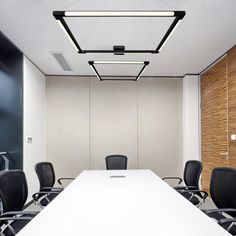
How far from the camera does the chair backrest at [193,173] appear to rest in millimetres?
4355

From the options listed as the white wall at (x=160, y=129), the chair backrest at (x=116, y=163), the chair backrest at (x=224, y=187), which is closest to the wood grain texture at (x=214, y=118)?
the white wall at (x=160, y=129)

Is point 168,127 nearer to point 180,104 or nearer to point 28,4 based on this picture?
point 180,104

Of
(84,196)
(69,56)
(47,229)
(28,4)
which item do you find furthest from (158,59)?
(47,229)

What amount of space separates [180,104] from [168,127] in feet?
2.31

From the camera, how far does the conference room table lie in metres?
1.92

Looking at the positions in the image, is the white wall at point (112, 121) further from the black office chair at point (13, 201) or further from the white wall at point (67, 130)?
the black office chair at point (13, 201)

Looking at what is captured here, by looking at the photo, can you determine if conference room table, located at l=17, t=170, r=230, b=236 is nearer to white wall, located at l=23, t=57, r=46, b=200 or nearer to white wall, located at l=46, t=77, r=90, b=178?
white wall, located at l=23, t=57, r=46, b=200

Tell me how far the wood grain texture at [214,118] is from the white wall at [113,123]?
2.76 feet

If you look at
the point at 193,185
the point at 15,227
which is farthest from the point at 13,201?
the point at 193,185

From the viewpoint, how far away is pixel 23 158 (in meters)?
5.67

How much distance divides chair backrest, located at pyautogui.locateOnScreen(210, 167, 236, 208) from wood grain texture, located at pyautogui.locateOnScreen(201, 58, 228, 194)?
7.92 ft

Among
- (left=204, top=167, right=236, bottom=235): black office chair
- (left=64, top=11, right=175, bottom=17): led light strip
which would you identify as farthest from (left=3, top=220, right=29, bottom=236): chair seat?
(left=64, top=11, right=175, bottom=17): led light strip

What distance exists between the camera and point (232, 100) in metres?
5.41

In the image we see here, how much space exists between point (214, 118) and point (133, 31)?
2999 millimetres
